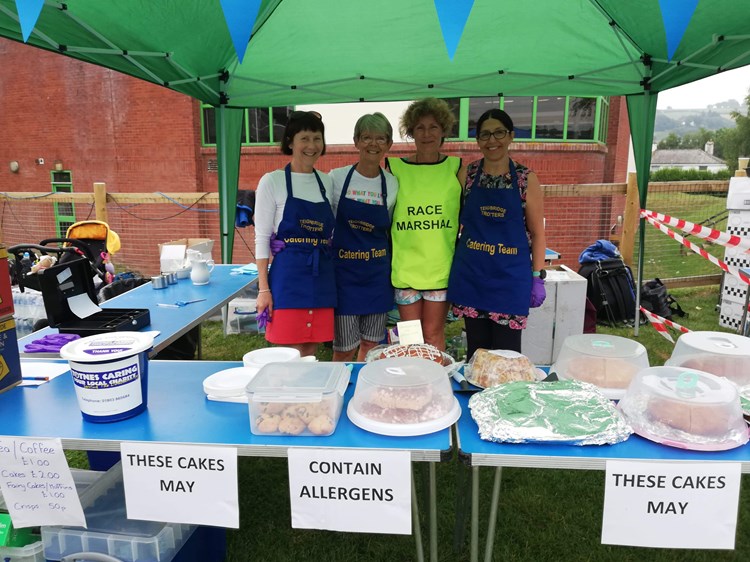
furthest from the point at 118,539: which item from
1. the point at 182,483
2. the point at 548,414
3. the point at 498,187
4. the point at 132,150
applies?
the point at 132,150

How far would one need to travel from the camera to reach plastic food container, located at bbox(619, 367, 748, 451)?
4.53 ft

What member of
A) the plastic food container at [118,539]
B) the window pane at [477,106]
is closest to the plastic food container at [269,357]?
the plastic food container at [118,539]

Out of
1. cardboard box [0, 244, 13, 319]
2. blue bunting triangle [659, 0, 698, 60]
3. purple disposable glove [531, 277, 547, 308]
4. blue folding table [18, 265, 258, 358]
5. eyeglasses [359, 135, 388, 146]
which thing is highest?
blue bunting triangle [659, 0, 698, 60]

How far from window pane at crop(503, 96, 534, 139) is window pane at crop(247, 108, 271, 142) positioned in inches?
165

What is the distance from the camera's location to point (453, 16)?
1.64 metres

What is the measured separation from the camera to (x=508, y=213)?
2520mm

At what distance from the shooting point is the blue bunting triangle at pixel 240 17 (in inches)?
69.2

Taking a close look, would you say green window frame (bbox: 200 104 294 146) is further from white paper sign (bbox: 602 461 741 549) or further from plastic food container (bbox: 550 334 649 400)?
white paper sign (bbox: 602 461 741 549)

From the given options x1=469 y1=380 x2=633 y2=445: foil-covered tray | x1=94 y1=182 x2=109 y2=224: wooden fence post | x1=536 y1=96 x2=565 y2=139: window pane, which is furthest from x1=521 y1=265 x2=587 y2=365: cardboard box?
x1=94 y1=182 x2=109 y2=224: wooden fence post

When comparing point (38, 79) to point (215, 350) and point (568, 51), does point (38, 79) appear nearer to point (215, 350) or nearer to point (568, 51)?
point (215, 350)

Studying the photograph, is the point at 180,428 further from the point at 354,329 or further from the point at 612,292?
the point at 612,292

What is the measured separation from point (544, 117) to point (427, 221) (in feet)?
22.6

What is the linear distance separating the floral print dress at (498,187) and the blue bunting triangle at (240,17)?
1.28 metres

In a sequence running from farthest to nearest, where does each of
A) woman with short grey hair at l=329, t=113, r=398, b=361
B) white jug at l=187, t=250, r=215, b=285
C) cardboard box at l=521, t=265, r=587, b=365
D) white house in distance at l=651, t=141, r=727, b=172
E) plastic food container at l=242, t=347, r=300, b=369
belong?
white house in distance at l=651, t=141, r=727, b=172 < cardboard box at l=521, t=265, r=587, b=365 < white jug at l=187, t=250, r=215, b=285 < woman with short grey hair at l=329, t=113, r=398, b=361 < plastic food container at l=242, t=347, r=300, b=369
